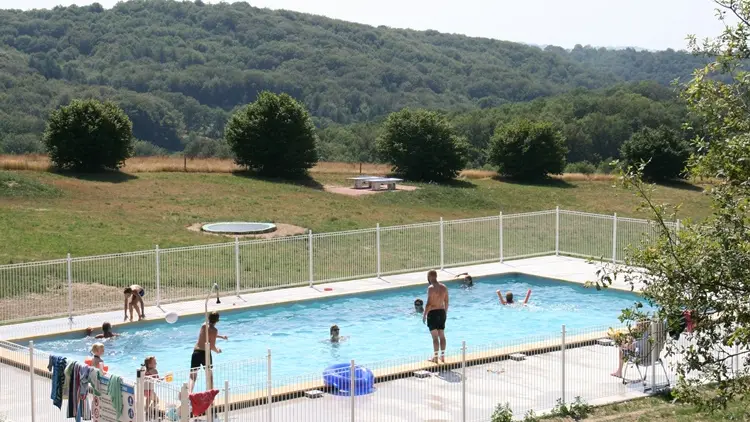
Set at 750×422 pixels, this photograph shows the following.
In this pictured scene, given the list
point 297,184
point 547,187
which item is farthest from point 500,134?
point 297,184

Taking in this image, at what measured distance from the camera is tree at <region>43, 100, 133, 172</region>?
157ft

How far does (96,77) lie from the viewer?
523ft

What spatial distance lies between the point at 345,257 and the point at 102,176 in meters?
21.6

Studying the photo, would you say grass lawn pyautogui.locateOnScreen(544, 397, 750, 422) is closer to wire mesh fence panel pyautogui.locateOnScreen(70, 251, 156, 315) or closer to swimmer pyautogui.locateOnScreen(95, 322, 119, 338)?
swimmer pyautogui.locateOnScreen(95, 322, 119, 338)

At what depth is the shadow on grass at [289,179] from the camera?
51.7 meters

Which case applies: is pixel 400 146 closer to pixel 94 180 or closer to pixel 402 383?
pixel 94 180

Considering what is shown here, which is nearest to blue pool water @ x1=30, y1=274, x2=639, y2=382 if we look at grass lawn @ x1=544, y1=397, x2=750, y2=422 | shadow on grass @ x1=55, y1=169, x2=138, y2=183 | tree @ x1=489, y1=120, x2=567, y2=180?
grass lawn @ x1=544, y1=397, x2=750, y2=422

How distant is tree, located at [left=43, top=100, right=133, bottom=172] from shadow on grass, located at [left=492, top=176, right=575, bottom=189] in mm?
21100

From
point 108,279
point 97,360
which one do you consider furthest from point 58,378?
point 108,279

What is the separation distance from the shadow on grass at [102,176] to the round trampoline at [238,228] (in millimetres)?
11056

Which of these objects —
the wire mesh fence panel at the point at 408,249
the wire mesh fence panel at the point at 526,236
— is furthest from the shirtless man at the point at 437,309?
the wire mesh fence panel at the point at 526,236

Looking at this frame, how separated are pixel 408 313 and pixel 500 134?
114 feet

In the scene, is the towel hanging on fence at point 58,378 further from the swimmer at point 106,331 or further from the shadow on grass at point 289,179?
the shadow on grass at point 289,179

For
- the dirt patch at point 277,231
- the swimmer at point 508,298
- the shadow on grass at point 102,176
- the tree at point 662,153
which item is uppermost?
the tree at point 662,153
